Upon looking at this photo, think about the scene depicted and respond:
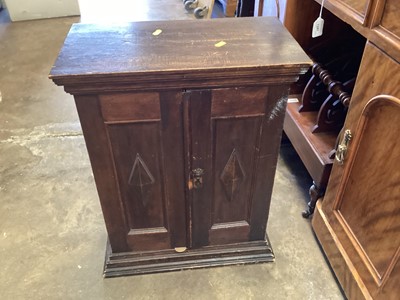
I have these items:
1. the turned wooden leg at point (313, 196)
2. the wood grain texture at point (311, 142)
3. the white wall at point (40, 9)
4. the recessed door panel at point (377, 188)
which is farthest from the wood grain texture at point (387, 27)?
the white wall at point (40, 9)

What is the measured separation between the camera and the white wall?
3.33 meters

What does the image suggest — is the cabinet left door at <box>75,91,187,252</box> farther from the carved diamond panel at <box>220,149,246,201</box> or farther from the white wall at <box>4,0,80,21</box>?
the white wall at <box>4,0,80,21</box>

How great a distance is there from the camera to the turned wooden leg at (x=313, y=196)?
139 centimetres

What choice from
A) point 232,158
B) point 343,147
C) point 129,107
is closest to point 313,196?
point 343,147

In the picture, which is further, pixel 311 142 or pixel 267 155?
pixel 311 142

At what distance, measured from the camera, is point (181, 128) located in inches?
39.9

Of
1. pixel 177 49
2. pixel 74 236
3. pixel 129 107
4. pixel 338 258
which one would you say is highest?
pixel 177 49

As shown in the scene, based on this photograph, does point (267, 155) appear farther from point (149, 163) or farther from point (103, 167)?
point (103, 167)

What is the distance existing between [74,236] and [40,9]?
271cm

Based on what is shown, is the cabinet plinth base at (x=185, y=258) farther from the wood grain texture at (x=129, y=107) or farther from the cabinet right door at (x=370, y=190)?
the wood grain texture at (x=129, y=107)

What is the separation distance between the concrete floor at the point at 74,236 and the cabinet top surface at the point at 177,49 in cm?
74

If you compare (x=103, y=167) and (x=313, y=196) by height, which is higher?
(x=103, y=167)

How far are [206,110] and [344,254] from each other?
657 mm

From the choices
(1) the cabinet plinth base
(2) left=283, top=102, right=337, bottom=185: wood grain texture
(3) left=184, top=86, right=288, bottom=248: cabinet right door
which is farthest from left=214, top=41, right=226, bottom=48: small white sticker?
(1) the cabinet plinth base
